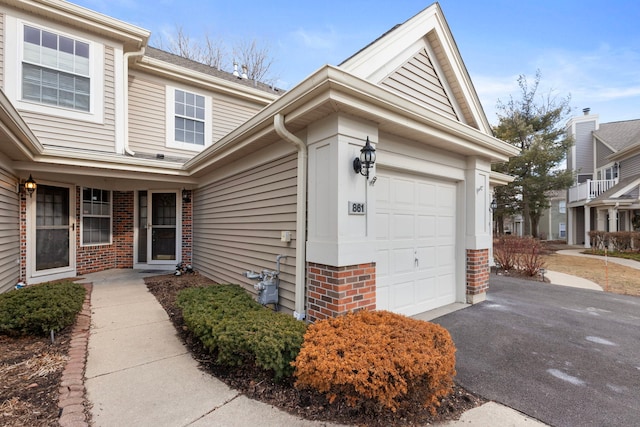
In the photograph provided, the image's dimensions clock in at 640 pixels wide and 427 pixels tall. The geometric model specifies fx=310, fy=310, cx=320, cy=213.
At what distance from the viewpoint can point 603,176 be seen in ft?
62.1

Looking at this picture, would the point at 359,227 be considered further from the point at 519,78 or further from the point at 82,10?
the point at 519,78

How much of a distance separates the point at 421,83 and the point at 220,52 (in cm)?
1605

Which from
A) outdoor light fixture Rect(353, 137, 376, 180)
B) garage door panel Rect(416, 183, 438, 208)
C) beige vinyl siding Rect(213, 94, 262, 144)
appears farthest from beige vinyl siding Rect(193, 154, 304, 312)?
beige vinyl siding Rect(213, 94, 262, 144)

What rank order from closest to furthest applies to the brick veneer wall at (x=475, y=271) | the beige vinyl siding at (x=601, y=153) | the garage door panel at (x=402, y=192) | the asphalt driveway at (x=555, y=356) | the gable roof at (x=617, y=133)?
the asphalt driveway at (x=555, y=356)
the garage door panel at (x=402, y=192)
the brick veneer wall at (x=475, y=271)
the gable roof at (x=617, y=133)
the beige vinyl siding at (x=601, y=153)

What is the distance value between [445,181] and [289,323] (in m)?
3.50

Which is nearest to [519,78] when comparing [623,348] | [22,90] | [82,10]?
[623,348]

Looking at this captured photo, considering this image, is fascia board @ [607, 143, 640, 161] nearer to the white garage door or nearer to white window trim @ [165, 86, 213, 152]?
the white garage door

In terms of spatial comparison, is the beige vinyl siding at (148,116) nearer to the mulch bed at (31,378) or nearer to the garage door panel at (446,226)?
the mulch bed at (31,378)

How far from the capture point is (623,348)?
3.51m

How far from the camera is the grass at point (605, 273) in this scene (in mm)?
7250

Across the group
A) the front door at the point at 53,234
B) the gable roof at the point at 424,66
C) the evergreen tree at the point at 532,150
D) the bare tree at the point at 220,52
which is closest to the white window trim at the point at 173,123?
the front door at the point at 53,234

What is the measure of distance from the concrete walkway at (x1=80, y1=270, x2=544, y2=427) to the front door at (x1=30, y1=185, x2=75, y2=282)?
3714 millimetres

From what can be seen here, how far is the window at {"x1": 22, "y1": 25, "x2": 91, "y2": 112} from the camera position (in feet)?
20.9

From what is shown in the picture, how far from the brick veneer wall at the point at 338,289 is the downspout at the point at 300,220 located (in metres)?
0.14
